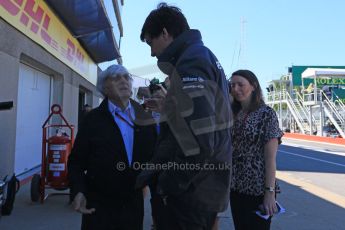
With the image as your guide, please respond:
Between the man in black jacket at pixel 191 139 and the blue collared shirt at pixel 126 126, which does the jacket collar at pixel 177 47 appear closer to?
the man in black jacket at pixel 191 139

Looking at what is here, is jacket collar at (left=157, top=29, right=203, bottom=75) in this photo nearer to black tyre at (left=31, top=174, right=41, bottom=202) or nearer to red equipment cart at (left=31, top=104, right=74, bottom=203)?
red equipment cart at (left=31, top=104, right=74, bottom=203)

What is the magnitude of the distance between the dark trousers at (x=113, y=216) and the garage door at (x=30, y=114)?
576 cm

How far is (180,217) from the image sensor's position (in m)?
1.98

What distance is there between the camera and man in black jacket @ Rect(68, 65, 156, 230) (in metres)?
2.99

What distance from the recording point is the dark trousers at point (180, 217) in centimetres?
197

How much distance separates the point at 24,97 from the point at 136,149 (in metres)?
6.38

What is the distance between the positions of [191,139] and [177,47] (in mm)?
516

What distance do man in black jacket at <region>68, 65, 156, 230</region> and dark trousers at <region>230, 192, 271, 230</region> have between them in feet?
2.69

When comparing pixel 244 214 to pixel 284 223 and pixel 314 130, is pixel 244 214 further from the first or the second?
pixel 314 130

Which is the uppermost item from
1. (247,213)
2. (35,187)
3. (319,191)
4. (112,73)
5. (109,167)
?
(112,73)

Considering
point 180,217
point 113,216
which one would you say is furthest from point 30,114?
point 180,217

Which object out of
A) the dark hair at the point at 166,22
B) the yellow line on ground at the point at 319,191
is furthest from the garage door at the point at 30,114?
the dark hair at the point at 166,22

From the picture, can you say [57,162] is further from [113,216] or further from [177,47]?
[177,47]

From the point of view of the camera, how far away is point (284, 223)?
19.1ft
